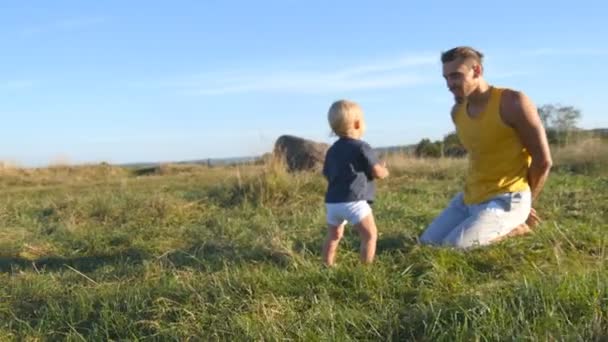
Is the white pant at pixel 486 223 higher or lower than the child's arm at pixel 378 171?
lower

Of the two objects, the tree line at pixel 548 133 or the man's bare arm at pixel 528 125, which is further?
the tree line at pixel 548 133

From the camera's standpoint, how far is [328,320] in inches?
131

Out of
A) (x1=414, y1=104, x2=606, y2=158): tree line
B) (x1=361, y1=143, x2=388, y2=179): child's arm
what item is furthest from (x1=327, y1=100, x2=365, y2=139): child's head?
(x1=414, y1=104, x2=606, y2=158): tree line

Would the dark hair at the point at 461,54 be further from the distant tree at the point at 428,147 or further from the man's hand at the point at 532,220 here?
the distant tree at the point at 428,147

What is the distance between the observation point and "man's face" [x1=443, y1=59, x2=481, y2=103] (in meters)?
4.76

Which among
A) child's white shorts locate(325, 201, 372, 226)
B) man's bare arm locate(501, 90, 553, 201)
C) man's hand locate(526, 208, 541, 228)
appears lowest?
man's hand locate(526, 208, 541, 228)

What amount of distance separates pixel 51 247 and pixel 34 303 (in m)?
2.05

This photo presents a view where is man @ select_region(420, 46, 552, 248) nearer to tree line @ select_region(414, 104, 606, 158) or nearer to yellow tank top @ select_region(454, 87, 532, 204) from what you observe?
yellow tank top @ select_region(454, 87, 532, 204)

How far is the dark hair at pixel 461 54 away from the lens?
475 cm

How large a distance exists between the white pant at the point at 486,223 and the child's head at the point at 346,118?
37.7 inches

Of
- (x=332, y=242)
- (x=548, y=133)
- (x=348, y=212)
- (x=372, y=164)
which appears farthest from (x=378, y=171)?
(x=548, y=133)

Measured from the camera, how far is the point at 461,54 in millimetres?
4750

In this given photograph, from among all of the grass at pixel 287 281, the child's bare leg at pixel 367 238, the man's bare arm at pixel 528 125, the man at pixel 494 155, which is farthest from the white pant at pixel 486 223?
the child's bare leg at pixel 367 238

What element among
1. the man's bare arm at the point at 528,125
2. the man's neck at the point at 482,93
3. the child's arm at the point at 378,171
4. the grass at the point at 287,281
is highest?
the man's neck at the point at 482,93
